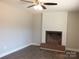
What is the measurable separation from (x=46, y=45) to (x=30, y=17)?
2.04 metres

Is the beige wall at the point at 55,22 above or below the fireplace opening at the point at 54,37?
above

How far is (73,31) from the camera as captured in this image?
6312 millimetres

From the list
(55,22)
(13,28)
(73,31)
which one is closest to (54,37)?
(55,22)

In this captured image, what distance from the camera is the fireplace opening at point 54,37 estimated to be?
256 inches

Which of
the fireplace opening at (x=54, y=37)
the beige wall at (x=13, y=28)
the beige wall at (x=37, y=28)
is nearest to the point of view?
the beige wall at (x=13, y=28)

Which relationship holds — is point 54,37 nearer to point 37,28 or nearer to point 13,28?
point 37,28

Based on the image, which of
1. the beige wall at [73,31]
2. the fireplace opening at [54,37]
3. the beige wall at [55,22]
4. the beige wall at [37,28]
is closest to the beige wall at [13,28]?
the beige wall at [37,28]

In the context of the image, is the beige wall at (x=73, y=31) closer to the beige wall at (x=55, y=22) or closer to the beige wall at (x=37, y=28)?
the beige wall at (x=55, y=22)

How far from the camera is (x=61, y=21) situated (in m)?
6.27

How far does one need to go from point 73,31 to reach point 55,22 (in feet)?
3.65

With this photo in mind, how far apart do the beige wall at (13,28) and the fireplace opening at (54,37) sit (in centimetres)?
124

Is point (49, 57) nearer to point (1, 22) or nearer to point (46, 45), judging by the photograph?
point (46, 45)

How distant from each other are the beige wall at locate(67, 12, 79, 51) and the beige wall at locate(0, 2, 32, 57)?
2.44 meters

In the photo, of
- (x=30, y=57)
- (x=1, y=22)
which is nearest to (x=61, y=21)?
(x=30, y=57)
